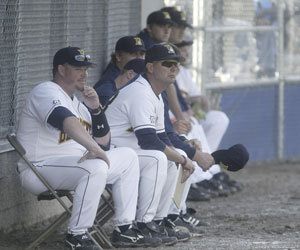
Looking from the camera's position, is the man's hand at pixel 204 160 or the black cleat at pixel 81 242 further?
the man's hand at pixel 204 160

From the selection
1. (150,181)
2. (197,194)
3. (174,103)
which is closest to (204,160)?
(150,181)

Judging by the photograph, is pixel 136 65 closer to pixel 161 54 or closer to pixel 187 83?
pixel 161 54

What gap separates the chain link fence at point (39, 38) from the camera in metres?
8.30

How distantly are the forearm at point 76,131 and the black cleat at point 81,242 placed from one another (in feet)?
Result: 1.91

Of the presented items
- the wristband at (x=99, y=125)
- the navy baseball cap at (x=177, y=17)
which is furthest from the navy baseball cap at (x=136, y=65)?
the navy baseball cap at (x=177, y=17)

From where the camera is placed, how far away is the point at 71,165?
7.42m

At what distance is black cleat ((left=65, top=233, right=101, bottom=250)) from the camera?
7.36 meters

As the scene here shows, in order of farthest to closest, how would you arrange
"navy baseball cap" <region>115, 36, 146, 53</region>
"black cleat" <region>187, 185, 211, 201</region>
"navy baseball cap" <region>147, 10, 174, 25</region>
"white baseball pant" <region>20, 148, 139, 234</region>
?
"black cleat" <region>187, 185, 211, 201</region> → "navy baseball cap" <region>147, 10, 174, 25</region> → "navy baseball cap" <region>115, 36, 146, 53</region> → "white baseball pant" <region>20, 148, 139, 234</region>

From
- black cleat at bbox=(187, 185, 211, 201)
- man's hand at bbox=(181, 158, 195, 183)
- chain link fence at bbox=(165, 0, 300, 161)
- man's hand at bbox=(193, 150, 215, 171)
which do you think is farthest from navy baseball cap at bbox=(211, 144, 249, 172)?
chain link fence at bbox=(165, 0, 300, 161)

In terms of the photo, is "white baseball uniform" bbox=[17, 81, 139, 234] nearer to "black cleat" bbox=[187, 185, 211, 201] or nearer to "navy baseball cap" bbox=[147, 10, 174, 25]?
"navy baseball cap" bbox=[147, 10, 174, 25]

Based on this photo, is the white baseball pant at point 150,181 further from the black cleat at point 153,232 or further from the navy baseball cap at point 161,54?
the navy baseball cap at point 161,54

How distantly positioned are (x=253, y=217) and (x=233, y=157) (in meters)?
1.28

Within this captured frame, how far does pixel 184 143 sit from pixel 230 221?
3.49 feet

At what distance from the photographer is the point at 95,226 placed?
25.6 ft
